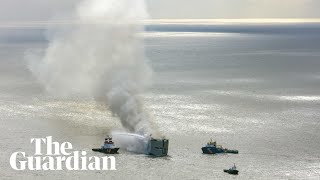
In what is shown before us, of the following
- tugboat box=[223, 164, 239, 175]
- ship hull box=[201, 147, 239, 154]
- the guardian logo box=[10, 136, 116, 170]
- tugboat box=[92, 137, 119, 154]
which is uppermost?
tugboat box=[92, 137, 119, 154]

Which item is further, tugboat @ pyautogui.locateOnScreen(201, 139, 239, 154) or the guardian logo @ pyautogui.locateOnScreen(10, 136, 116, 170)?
tugboat @ pyautogui.locateOnScreen(201, 139, 239, 154)

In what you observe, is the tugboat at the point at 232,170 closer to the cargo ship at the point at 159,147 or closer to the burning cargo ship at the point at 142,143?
the cargo ship at the point at 159,147

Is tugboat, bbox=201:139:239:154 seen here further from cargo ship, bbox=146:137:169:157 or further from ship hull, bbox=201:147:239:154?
cargo ship, bbox=146:137:169:157

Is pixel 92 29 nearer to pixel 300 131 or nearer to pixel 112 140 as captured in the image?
pixel 112 140

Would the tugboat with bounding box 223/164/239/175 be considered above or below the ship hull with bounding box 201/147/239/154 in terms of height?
below

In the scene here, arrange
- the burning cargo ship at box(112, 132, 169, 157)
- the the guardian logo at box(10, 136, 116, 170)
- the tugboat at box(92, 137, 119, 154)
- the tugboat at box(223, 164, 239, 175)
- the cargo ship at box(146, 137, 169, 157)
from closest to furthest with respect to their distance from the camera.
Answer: the tugboat at box(223, 164, 239, 175), the the guardian logo at box(10, 136, 116, 170), the cargo ship at box(146, 137, 169, 157), the burning cargo ship at box(112, 132, 169, 157), the tugboat at box(92, 137, 119, 154)

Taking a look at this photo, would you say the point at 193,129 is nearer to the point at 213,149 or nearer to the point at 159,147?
the point at 213,149

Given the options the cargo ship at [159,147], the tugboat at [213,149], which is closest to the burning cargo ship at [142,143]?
the cargo ship at [159,147]

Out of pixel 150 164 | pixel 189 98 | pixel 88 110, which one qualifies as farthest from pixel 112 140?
pixel 189 98

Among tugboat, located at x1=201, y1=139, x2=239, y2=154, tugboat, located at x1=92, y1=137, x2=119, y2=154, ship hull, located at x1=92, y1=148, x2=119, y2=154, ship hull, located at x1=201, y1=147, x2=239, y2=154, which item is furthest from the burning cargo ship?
tugboat, located at x1=201, y1=139, x2=239, y2=154
